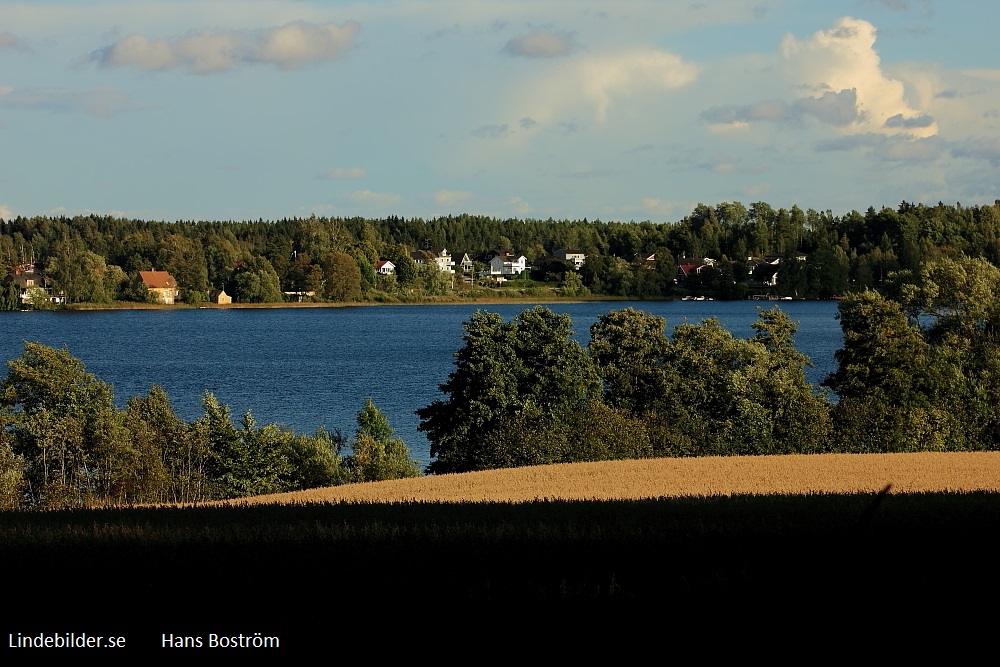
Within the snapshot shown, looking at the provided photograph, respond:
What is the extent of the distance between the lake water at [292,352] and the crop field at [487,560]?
41235 millimetres

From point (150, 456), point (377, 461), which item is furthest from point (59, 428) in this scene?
point (377, 461)

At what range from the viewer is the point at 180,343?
11175 centimetres

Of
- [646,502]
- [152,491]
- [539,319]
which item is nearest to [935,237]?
[539,319]

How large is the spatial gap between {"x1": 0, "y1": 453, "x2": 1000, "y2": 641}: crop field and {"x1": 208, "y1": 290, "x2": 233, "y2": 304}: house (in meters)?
180

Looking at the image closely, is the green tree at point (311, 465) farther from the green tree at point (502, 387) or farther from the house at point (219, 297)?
the house at point (219, 297)

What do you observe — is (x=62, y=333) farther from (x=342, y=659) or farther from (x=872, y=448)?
(x=342, y=659)

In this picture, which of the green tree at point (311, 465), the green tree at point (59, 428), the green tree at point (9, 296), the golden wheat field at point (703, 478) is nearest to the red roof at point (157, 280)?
the green tree at point (9, 296)

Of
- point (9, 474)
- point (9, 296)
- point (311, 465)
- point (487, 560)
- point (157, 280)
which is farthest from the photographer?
point (157, 280)

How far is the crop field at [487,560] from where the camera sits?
7.48 metres

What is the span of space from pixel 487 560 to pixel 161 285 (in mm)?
187068

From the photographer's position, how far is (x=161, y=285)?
7333 inches

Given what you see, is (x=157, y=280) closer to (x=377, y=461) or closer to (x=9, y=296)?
(x=9, y=296)

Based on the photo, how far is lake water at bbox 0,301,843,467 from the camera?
65.6 m

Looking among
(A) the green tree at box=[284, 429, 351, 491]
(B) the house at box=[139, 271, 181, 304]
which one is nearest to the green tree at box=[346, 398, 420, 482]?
(A) the green tree at box=[284, 429, 351, 491]
